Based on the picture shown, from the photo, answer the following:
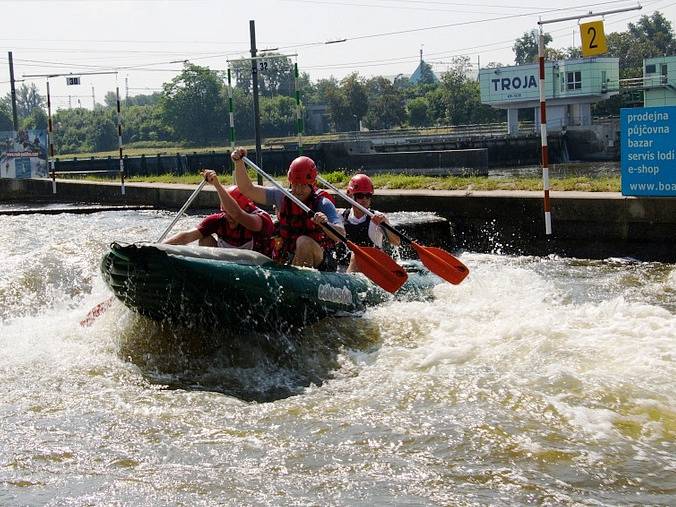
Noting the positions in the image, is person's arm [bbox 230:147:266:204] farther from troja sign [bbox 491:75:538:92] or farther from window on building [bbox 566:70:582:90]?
troja sign [bbox 491:75:538:92]

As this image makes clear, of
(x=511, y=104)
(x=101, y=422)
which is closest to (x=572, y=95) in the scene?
(x=511, y=104)

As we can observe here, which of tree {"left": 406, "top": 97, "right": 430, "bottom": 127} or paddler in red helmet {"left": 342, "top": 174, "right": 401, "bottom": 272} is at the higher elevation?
tree {"left": 406, "top": 97, "right": 430, "bottom": 127}

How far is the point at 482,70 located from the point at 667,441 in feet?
184

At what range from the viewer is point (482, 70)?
59.1 m

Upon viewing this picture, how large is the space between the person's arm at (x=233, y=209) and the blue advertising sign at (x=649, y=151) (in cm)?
566

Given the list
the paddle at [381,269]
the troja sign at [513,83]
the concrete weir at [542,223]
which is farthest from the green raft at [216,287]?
the troja sign at [513,83]

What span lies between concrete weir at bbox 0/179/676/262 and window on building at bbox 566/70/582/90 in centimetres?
4350

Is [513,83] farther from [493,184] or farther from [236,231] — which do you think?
[236,231]

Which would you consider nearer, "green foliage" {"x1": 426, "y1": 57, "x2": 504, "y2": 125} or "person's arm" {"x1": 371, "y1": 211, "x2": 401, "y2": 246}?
"person's arm" {"x1": 371, "y1": 211, "x2": 401, "y2": 246}

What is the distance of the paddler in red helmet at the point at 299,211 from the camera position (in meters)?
7.21

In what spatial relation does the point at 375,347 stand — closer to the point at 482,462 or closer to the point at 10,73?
the point at 482,462

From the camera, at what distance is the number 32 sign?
11.0 metres

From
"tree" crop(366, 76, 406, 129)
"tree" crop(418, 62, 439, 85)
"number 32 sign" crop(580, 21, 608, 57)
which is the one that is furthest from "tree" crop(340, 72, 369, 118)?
"number 32 sign" crop(580, 21, 608, 57)

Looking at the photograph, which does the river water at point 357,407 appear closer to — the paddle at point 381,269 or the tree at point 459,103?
the paddle at point 381,269
